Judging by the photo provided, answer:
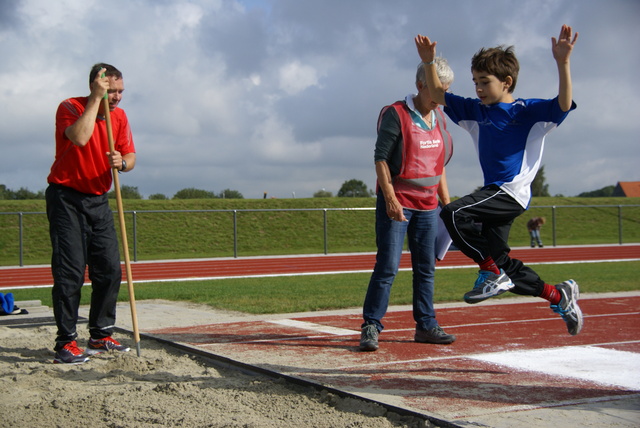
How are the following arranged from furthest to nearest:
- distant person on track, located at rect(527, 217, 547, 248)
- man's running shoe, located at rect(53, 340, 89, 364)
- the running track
Result: 1. distant person on track, located at rect(527, 217, 547, 248)
2. the running track
3. man's running shoe, located at rect(53, 340, 89, 364)

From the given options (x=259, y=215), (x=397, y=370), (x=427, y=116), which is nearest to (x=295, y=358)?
(x=397, y=370)

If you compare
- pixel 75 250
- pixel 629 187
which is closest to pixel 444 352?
pixel 75 250

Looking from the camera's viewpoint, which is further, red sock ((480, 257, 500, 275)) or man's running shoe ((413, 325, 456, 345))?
man's running shoe ((413, 325, 456, 345))

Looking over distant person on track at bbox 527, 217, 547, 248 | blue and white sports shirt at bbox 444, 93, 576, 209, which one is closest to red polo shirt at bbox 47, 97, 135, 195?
blue and white sports shirt at bbox 444, 93, 576, 209

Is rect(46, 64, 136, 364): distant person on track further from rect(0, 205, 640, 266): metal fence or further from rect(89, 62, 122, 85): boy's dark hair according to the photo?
rect(0, 205, 640, 266): metal fence

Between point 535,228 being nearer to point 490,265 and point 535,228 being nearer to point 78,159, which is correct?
point 490,265

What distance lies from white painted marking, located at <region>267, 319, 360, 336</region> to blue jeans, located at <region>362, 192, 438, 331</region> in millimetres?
780

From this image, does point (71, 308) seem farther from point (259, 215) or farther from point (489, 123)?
point (259, 215)

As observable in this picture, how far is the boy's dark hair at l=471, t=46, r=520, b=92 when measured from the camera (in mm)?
4578

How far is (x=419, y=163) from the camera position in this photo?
591 cm

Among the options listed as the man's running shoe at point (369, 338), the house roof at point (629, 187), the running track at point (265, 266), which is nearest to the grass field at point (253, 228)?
the running track at point (265, 266)

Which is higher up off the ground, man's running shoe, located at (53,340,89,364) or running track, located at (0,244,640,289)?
man's running shoe, located at (53,340,89,364)

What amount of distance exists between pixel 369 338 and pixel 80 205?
2510 mm

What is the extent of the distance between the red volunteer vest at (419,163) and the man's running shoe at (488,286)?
1.38 m
